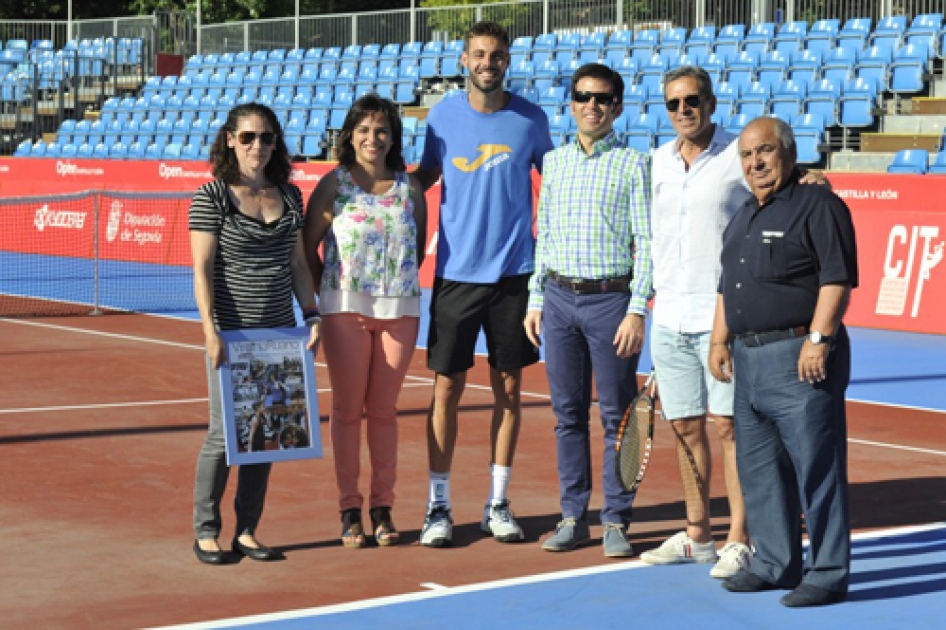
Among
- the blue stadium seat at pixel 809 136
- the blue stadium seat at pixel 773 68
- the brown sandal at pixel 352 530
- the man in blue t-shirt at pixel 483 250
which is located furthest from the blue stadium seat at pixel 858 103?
the brown sandal at pixel 352 530

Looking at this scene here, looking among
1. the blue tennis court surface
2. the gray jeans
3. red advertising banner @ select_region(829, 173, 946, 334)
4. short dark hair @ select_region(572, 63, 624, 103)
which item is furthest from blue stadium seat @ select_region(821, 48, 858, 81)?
the gray jeans

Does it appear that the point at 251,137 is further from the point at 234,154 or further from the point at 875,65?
the point at 875,65

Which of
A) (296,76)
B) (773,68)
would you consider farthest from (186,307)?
(296,76)

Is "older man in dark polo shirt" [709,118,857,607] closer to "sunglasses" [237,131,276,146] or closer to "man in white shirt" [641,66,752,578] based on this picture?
"man in white shirt" [641,66,752,578]

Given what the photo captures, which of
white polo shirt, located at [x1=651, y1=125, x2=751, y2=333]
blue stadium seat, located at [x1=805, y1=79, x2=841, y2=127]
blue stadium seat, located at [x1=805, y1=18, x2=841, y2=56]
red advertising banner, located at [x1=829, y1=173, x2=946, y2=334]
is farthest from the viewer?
blue stadium seat, located at [x1=805, y1=18, x2=841, y2=56]

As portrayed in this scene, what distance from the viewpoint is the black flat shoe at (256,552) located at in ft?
25.0

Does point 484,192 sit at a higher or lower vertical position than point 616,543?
higher

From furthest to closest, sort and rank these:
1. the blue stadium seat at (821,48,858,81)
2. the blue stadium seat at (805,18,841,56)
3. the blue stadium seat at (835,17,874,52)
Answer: the blue stadium seat at (805,18,841,56) < the blue stadium seat at (835,17,874,52) < the blue stadium seat at (821,48,858,81)

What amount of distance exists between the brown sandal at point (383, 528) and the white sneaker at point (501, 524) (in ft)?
1.58

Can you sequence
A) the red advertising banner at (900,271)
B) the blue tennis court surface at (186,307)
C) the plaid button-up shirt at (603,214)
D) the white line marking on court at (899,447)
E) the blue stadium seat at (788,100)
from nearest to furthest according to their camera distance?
the plaid button-up shirt at (603,214) → the white line marking on court at (899,447) → the blue tennis court surface at (186,307) → the red advertising banner at (900,271) → the blue stadium seat at (788,100)

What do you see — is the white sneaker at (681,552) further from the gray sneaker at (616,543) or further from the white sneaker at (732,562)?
the white sneaker at (732,562)

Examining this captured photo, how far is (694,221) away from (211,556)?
273cm

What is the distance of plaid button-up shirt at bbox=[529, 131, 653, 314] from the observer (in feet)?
25.3

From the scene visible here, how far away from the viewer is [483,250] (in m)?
8.01
